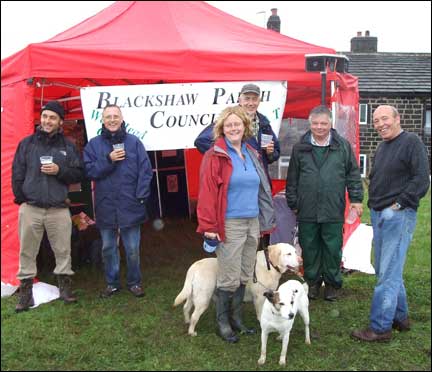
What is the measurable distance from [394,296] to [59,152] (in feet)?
10.5

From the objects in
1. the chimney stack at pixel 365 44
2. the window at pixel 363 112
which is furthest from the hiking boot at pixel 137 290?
the chimney stack at pixel 365 44

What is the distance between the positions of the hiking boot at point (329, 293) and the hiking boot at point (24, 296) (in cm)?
297

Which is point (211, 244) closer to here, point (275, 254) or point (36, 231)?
point (275, 254)

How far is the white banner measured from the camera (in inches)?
206

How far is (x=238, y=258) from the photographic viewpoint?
12.9 ft

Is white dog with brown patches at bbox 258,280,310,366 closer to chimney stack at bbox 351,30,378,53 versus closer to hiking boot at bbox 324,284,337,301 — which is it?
hiking boot at bbox 324,284,337,301

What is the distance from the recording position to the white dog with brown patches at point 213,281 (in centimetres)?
418

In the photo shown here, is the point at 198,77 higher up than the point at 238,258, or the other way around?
the point at 198,77

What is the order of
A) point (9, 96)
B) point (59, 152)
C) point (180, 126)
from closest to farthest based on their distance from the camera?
point (59, 152)
point (9, 96)
point (180, 126)

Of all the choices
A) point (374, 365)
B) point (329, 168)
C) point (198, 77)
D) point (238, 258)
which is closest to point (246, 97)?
point (198, 77)

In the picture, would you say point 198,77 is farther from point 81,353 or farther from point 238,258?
point 81,353

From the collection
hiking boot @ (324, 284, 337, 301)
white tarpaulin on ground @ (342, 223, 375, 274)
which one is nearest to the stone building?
white tarpaulin on ground @ (342, 223, 375, 274)

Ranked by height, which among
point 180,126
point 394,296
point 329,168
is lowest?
point 394,296

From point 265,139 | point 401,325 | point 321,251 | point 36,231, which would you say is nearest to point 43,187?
point 36,231
